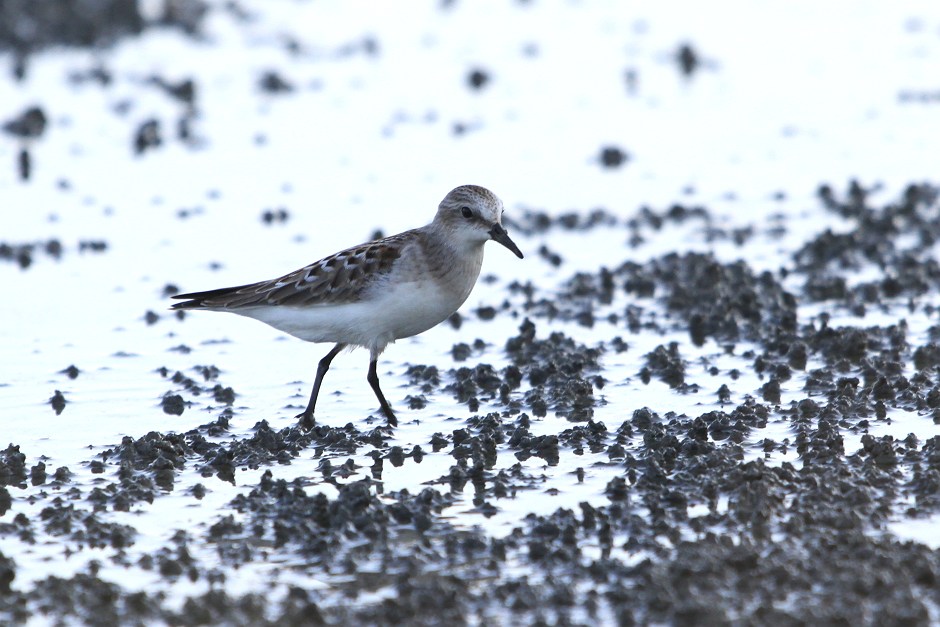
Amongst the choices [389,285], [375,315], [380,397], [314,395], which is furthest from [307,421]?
[389,285]

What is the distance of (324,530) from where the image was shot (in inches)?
333

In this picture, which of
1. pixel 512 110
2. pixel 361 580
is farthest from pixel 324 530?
pixel 512 110

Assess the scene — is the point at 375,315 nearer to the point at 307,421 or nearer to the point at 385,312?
the point at 385,312

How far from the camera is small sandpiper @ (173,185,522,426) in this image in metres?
10.5

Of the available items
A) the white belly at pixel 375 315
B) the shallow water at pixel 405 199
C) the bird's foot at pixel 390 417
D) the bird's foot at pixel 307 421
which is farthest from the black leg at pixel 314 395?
the bird's foot at pixel 390 417

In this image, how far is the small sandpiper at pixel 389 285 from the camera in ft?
34.4

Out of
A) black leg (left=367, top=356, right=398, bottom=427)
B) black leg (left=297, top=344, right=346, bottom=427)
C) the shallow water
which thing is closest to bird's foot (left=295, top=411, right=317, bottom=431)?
black leg (left=297, top=344, right=346, bottom=427)

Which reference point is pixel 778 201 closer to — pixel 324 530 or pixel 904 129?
pixel 904 129

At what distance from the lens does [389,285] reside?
1047 cm

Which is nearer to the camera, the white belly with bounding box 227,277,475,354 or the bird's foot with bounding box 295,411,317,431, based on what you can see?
the white belly with bounding box 227,277,475,354

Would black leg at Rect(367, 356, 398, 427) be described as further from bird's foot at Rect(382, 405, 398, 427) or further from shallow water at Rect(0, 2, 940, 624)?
shallow water at Rect(0, 2, 940, 624)

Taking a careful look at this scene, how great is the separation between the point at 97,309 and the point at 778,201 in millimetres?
8223

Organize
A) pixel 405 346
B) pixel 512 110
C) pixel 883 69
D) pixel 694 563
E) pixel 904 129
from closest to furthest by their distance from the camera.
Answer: pixel 694 563 → pixel 405 346 → pixel 904 129 → pixel 512 110 → pixel 883 69

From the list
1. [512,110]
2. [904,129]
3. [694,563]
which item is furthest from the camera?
[512,110]
